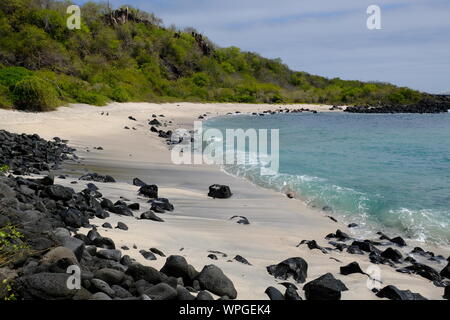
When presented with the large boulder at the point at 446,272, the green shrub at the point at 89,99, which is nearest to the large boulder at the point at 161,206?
the large boulder at the point at 446,272

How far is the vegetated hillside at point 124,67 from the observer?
92.4 feet

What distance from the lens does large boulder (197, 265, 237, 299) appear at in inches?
134

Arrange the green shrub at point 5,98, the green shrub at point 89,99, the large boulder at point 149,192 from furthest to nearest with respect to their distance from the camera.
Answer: the green shrub at point 89,99 < the green shrub at point 5,98 < the large boulder at point 149,192

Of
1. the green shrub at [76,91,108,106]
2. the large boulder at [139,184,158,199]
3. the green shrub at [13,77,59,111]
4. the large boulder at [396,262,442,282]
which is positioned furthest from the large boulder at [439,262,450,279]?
the green shrub at [76,91,108,106]

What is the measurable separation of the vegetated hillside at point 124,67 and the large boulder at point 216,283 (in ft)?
58.4

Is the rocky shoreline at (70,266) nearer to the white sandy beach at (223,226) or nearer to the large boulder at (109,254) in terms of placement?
the large boulder at (109,254)

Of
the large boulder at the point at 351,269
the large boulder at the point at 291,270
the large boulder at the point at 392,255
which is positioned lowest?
the large boulder at the point at 392,255

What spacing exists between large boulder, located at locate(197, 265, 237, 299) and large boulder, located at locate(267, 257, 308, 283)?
92 cm

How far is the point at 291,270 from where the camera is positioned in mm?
4273

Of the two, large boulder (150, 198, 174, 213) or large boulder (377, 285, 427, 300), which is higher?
large boulder (150, 198, 174, 213)

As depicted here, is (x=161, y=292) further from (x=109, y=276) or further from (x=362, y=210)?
(x=362, y=210)

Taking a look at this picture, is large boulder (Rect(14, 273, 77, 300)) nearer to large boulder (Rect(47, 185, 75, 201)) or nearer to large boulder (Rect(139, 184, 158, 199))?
large boulder (Rect(47, 185, 75, 201))
